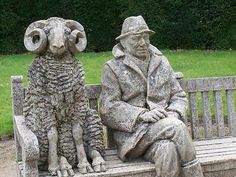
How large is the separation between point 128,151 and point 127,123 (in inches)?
10.0

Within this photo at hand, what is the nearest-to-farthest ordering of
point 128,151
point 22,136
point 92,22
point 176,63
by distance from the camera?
point 22,136 < point 128,151 < point 176,63 < point 92,22

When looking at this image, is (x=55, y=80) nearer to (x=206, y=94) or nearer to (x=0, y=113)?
(x=206, y=94)

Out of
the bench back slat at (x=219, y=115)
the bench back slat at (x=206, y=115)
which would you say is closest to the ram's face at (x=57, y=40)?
the bench back slat at (x=206, y=115)

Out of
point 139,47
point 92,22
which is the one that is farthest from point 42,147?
point 92,22

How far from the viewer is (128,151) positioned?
5094 mm

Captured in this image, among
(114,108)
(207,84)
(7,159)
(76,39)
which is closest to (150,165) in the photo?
(114,108)

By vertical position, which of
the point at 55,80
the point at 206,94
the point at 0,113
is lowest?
the point at 0,113

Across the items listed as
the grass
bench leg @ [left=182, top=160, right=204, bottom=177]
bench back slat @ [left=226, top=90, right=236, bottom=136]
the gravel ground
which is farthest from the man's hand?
the grass

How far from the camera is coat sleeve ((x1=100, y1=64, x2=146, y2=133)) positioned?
513 centimetres

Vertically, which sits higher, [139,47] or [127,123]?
[139,47]

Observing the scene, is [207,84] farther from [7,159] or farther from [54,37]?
[7,159]

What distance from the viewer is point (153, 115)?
16.6 ft

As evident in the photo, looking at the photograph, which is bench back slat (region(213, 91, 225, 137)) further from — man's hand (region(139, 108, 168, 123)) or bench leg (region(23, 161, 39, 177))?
bench leg (region(23, 161, 39, 177))

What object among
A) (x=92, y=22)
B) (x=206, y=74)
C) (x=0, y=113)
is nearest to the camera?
(x=0, y=113)
